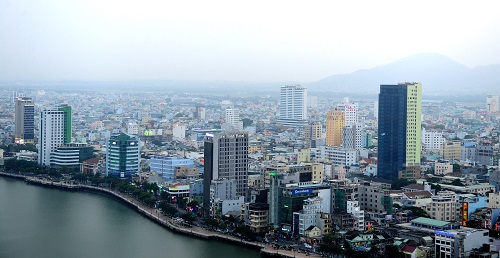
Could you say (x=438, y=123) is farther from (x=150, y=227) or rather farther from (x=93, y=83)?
(x=150, y=227)

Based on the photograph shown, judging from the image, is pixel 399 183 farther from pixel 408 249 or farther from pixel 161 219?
pixel 408 249

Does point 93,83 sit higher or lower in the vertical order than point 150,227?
higher

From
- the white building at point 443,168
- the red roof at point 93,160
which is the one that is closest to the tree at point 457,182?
the white building at point 443,168

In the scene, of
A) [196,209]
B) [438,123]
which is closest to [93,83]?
[438,123]

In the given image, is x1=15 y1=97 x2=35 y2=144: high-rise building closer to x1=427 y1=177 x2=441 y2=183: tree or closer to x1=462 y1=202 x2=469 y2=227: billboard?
x1=427 y1=177 x2=441 y2=183: tree

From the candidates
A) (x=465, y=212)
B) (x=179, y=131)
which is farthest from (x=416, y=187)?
(x=179, y=131)
